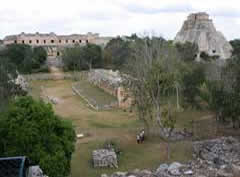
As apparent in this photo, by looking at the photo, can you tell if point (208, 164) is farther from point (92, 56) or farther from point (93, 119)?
point (92, 56)

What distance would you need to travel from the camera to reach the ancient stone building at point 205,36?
225 feet

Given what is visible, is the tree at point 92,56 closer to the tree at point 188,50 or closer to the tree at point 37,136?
the tree at point 188,50

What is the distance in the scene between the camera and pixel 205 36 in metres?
69.8

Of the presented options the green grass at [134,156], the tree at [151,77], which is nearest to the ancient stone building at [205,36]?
the tree at [151,77]

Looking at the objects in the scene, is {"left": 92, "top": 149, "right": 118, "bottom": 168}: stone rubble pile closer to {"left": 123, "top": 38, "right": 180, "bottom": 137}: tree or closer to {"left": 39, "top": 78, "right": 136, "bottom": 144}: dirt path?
{"left": 123, "top": 38, "right": 180, "bottom": 137}: tree

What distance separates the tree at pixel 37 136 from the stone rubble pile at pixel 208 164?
8.00ft

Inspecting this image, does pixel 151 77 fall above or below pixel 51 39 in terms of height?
below

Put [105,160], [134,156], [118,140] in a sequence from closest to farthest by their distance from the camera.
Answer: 1. [105,160]
2. [134,156]
3. [118,140]

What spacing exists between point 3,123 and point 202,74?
1960cm

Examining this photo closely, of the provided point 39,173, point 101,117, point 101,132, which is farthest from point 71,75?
point 39,173

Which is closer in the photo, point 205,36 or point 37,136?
point 37,136

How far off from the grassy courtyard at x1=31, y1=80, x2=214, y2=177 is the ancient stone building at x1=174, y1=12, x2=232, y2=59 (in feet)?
126

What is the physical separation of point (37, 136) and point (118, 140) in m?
9.08

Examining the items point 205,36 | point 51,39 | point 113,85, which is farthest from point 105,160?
point 51,39
